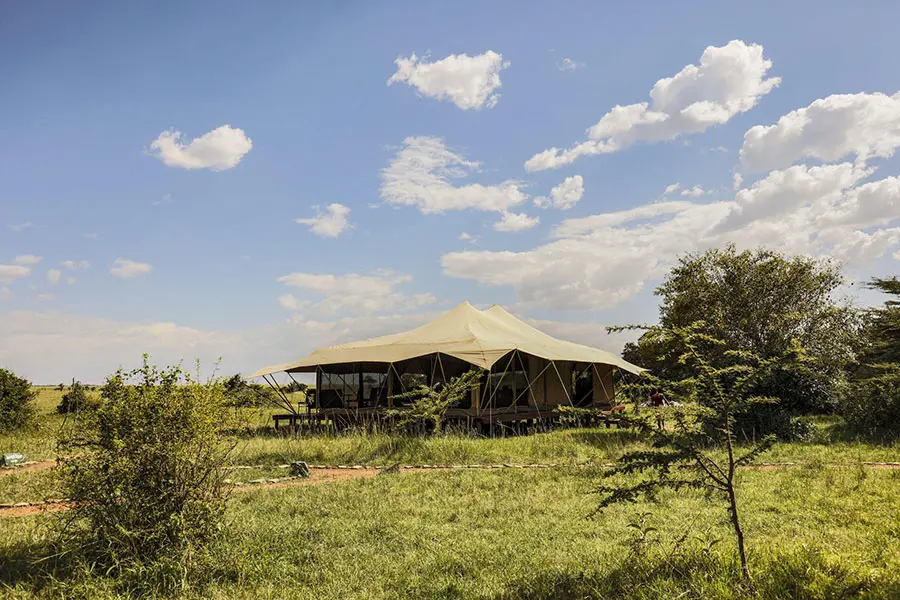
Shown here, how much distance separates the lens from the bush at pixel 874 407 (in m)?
14.0

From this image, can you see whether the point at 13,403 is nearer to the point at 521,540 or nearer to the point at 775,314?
the point at 521,540

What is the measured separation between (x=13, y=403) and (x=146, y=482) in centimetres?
1630

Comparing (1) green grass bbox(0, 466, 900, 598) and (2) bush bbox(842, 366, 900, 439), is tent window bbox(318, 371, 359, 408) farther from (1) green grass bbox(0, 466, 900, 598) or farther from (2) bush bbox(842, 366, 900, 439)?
(2) bush bbox(842, 366, 900, 439)

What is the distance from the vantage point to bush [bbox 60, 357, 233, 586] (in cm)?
516

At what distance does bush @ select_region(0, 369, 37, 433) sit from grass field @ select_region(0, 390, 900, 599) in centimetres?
888

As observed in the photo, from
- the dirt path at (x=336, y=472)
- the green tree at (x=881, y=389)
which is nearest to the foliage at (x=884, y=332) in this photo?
the green tree at (x=881, y=389)

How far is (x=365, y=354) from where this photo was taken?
20.1 meters

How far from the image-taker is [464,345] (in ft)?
60.7

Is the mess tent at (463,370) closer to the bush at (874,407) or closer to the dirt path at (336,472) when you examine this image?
the dirt path at (336,472)

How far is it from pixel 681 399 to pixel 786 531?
237 centimetres

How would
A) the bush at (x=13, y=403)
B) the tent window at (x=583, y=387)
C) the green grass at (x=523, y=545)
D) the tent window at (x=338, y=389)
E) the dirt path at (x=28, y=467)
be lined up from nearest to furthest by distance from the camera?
the green grass at (x=523, y=545)
the dirt path at (x=28, y=467)
the bush at (x=13, y=403)
the tent window at (x=338, y=389)
the tent window at (x=583, y=387)

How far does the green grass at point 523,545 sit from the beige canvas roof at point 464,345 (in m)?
9.17

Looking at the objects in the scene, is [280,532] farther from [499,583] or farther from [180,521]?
[499,583]

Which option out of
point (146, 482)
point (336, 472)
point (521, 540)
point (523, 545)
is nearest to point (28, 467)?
point (336, 472)
